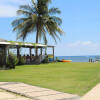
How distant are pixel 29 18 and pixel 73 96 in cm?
2347

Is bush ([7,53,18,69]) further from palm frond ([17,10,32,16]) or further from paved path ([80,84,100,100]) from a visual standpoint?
palm frond ([17,10,32,16])

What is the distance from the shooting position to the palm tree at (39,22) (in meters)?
27.8

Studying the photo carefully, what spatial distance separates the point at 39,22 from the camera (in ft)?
93.1

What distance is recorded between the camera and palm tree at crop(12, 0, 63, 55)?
91.2ft

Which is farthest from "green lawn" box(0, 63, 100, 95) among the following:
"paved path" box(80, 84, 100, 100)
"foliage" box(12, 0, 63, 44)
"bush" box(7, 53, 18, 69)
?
"foliage" box(12, 0, 63, 44)

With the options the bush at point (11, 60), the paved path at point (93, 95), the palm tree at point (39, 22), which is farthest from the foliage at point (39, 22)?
the paved path at point (93, 95)

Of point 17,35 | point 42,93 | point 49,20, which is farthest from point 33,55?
point 42,93

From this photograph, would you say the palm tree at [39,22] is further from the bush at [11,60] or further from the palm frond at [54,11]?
the bush at [11,60]

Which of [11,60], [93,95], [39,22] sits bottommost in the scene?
[93,95]

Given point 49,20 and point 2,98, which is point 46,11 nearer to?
point 49,20

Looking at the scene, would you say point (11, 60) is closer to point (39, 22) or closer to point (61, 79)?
point (61, 79)

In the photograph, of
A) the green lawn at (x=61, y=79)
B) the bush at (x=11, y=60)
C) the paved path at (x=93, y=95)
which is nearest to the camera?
the paved path at (x=93, y=95)

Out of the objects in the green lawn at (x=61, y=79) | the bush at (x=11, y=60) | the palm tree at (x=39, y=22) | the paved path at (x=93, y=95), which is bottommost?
the paved path at (x=93, y=95)

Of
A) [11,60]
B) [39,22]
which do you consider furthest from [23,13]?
[11,60]
